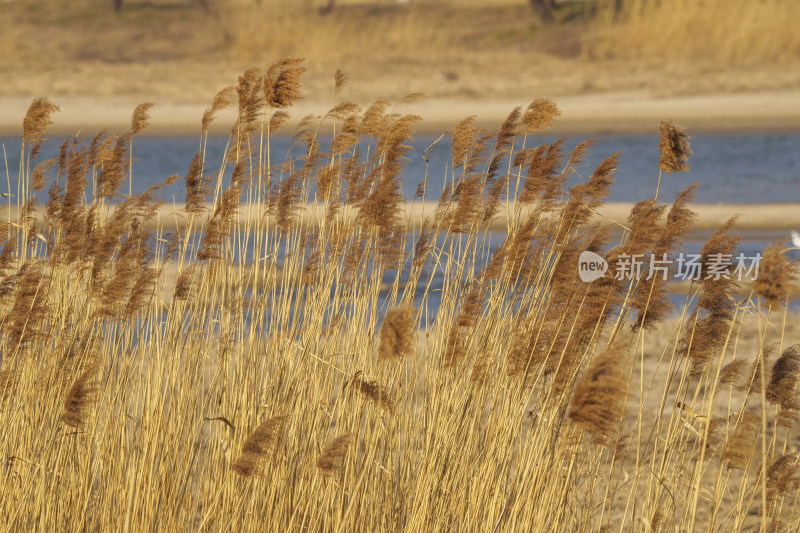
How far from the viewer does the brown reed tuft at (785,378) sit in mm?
2201

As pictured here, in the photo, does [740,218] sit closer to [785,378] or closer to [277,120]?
[277,120]

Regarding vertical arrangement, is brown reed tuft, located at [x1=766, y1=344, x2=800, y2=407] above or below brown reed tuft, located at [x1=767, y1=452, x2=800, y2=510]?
above

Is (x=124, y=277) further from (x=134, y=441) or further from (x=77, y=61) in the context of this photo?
(x=77, y=61)

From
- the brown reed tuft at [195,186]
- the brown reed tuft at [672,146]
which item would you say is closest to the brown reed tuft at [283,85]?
the brown reed tuft at [195,186]

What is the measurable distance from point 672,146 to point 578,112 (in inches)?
450

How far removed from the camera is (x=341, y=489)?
2289 millimetres

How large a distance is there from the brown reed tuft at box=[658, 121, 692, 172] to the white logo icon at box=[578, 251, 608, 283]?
0.28 meters

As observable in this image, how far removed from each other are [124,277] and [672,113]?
39.7 ft

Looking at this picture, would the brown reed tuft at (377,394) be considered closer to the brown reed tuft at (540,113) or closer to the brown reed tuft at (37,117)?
the brown reed tuft at (540,113)

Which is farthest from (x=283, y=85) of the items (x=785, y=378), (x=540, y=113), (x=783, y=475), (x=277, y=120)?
(x=783, y=475)

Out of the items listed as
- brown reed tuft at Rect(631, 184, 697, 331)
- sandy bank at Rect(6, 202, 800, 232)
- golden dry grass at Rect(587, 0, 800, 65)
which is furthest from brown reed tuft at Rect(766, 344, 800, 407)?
golden dry grass at Rect(587, 0, 800, 65)

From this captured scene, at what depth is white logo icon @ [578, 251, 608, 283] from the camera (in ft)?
7.64

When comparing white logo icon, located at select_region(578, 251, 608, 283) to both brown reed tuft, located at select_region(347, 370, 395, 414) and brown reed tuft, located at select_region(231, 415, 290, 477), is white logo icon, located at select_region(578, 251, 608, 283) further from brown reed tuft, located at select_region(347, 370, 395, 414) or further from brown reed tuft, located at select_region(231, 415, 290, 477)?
brown reed tuft, located at select_region(231, 415, 290, 477)

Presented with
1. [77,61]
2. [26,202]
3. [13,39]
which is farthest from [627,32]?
[26,202]
